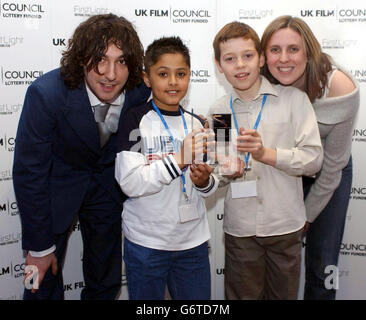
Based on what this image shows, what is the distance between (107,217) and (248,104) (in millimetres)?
855

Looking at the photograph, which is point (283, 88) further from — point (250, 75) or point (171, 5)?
point (171, 5)

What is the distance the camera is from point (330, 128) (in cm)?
180

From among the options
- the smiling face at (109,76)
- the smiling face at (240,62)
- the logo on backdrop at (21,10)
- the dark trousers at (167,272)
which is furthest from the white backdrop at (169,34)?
the dark trousers at (167,272)

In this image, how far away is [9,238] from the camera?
2.30m

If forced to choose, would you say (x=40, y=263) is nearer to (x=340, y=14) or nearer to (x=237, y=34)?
(x=237, y=34)

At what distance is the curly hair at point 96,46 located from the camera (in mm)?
1611

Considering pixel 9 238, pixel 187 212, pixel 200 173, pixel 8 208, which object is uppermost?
pixel 200 173

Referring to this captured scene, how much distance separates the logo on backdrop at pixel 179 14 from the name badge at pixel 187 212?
129 centimetres

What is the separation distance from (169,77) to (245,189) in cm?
56

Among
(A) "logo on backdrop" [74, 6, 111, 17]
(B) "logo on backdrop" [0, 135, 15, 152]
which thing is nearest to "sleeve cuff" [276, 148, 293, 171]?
(A) "logo on backdrop" [74, 6, 111, 17]

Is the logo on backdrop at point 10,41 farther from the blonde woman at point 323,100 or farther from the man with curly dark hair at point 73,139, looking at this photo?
the blonde woman at point 323,100

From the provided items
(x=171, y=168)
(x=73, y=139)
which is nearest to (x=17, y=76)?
(x=73, y=139)

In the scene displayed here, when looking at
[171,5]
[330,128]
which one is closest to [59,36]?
Result: [171,5]

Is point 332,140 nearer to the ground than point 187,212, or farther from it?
farther from it
